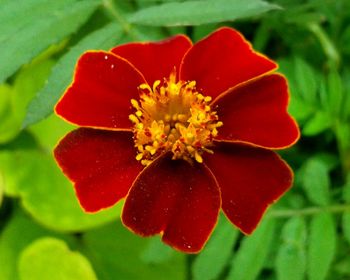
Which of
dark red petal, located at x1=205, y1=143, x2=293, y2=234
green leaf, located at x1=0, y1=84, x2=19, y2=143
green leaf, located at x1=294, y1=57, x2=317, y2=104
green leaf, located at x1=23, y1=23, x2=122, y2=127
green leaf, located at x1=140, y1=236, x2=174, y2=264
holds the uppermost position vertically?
green leaf, located at x1=23, y1=23, x2=122, y2=127

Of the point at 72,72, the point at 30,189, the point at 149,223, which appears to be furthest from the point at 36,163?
the point at 149,223

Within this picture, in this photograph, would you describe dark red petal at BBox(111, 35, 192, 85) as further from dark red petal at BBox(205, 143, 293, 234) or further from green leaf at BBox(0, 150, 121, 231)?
green leaf at BBox(0, 150, 121, 231)

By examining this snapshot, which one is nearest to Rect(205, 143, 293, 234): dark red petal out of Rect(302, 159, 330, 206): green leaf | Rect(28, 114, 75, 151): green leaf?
Rect(302, 159, 330, 206): green leaf

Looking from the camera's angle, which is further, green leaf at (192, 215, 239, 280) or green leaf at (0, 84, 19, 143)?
green leaf at (0, 84, 19, 143)

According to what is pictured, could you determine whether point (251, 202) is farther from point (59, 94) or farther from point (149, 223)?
point (59, 94)

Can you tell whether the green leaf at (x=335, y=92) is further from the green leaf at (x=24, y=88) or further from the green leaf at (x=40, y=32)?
the green leaf at (x=24, y=88)
